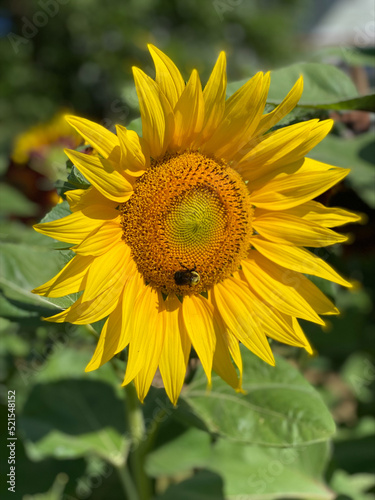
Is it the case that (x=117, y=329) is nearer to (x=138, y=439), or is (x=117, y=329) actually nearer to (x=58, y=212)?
(x=58, y=212)

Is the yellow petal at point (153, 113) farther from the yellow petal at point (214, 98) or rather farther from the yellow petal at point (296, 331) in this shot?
the yellow petal at point (296, 331)

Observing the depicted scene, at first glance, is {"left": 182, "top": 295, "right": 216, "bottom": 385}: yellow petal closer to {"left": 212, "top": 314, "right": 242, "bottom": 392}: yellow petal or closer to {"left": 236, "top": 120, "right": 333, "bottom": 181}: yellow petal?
{"left": 212, "top": 314, "right": 242, "bottom": 392}: yellow petal

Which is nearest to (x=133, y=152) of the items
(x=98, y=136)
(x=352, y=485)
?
(x=98, y=136)

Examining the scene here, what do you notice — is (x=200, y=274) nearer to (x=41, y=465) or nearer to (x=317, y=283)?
(x=317, y=283)
